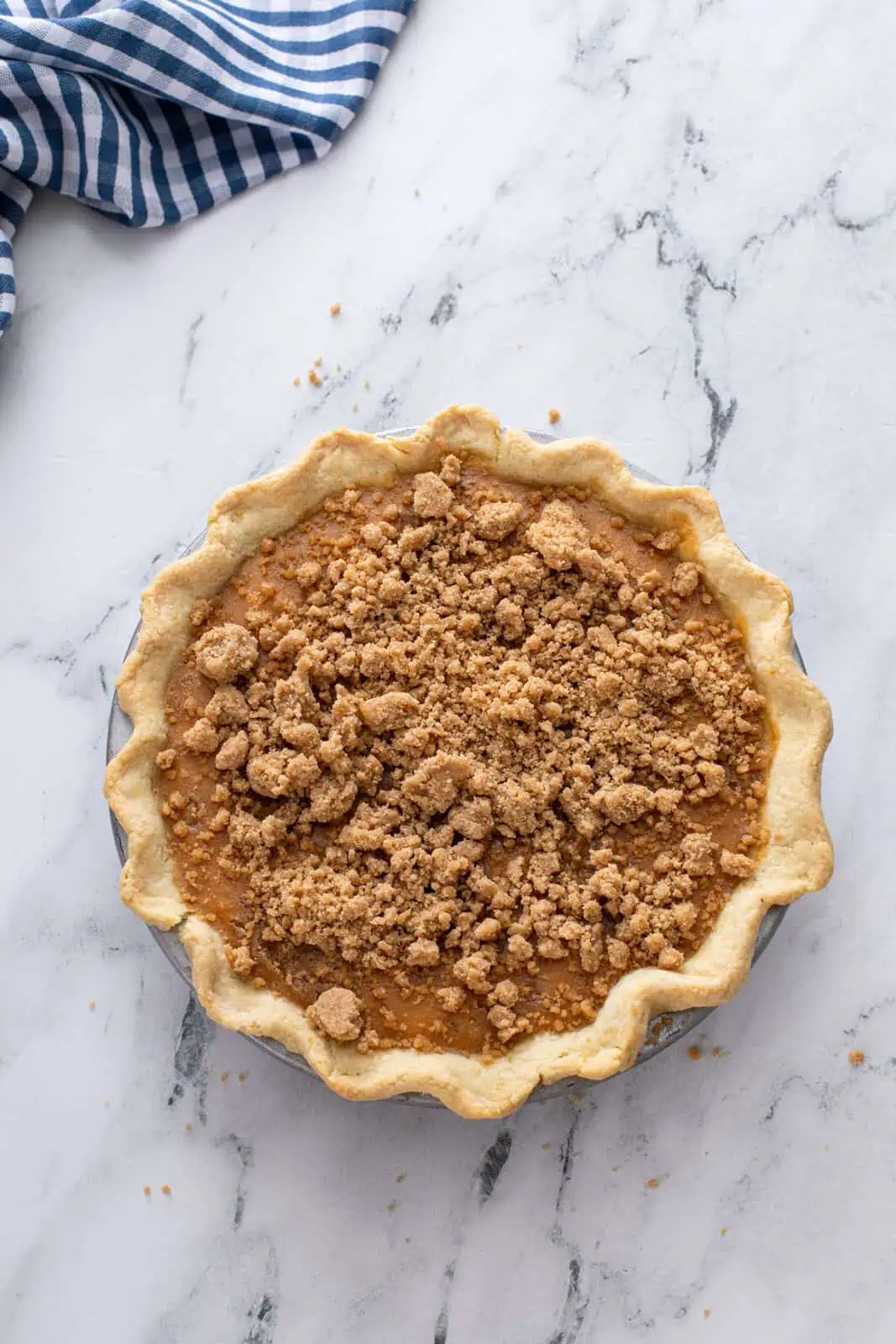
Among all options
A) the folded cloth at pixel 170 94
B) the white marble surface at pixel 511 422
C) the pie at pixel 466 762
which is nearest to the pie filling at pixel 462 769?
the pie at pixel 466 762

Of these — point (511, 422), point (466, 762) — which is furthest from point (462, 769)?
point (511, 422)

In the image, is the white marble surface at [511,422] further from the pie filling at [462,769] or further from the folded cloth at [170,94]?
the pie filling at [462,769]

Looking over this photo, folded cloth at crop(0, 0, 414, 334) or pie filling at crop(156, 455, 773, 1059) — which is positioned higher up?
folded cloth at crop(0, 0, 414, 334)

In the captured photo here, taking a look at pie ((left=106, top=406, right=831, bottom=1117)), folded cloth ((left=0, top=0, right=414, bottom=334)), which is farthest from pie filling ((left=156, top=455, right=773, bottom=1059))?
folded cloth ((left=0, top=0, right=414, bottom=334))

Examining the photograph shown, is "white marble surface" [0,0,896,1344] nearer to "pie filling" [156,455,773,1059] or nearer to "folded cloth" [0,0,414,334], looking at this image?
"folded cloth" [0,0,414,334]

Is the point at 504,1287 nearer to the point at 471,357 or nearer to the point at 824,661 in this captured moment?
the point at 824,661

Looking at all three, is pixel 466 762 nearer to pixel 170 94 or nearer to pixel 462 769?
pixel 462 769
